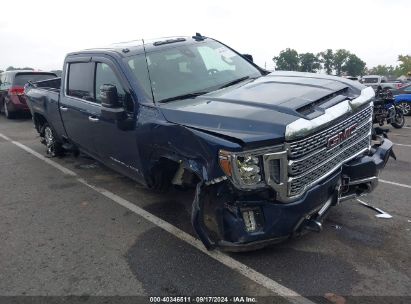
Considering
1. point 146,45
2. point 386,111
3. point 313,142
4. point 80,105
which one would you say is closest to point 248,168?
point 313,142

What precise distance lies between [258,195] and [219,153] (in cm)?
46

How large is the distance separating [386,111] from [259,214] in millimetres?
9137

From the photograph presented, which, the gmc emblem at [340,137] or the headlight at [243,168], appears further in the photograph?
the gmc emblem at [340,137]

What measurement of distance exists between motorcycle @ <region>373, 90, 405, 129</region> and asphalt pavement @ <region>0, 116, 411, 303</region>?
5.58 metres

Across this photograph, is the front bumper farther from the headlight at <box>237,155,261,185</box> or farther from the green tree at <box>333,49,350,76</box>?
the green tree at <box>333,49,350,76</box>

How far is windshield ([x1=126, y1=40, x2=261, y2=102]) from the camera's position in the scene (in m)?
4.37

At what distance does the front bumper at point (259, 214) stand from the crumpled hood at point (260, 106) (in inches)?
18.9

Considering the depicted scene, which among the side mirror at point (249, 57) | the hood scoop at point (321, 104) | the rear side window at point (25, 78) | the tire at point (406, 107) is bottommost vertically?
the tire at point (406, 107)

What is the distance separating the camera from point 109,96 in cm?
425

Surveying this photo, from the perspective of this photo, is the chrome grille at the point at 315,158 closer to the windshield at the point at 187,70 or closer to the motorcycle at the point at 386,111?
the windshield at the point at 187,70

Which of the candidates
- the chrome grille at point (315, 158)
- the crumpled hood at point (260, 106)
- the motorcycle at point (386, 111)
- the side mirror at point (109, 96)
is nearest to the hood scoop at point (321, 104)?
the crumpled hood at point (260, 106)

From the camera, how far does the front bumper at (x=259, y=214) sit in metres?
3.23

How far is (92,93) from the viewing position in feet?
17.5

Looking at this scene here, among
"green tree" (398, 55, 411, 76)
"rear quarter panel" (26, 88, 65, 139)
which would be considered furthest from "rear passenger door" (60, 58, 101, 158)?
"green tree" (398, 55, 411, 76)
